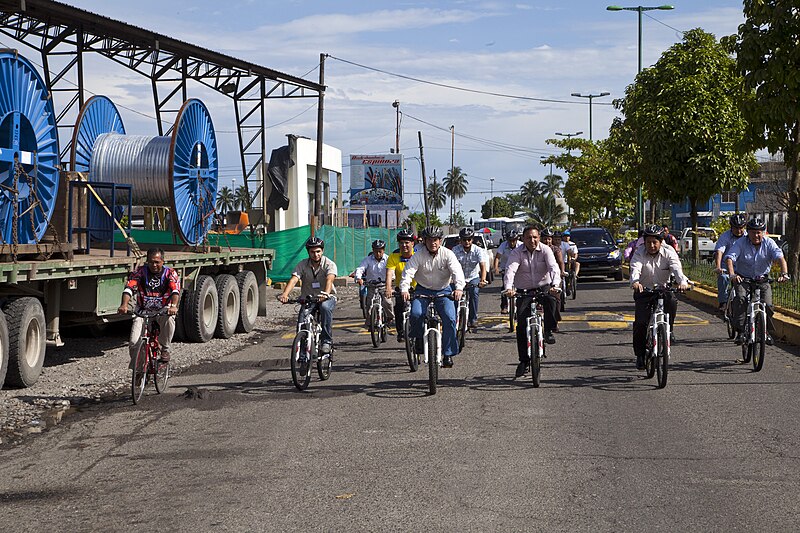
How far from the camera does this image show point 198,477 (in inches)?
306

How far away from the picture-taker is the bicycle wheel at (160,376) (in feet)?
40.3

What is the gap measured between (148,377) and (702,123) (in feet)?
83.6

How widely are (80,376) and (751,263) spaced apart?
28.5 ft

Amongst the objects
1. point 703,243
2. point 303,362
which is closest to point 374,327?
point 303,362

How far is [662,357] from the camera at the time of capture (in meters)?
11.9

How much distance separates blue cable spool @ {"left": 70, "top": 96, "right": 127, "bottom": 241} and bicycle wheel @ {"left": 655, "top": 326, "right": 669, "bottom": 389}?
10.6 metres

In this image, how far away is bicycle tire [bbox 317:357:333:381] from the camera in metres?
13.0

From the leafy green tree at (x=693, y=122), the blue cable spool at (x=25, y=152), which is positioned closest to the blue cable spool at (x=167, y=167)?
the blue cable spool at (x=25, y=152)

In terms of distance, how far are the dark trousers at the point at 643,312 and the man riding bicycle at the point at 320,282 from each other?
3.50 metres

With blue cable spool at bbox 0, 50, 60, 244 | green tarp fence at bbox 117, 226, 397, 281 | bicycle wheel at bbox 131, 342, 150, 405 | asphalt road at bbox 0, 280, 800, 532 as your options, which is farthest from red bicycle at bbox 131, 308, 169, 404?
green tarp fence at bbox 117, 226, 397, 281

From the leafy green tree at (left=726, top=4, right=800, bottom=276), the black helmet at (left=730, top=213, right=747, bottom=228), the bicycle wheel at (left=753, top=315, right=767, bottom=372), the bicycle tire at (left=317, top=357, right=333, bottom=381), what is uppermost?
the leafy green tree at (left=726, top=4, right=800, bottom=276)

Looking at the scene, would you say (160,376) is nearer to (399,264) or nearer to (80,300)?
(80,300)

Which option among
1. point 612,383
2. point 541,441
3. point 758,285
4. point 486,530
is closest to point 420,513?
point 486,530

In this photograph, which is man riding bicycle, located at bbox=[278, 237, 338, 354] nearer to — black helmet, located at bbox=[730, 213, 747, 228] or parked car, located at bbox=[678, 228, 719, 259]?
black helmet, located at bbox=[730, 213, 747, 228]
